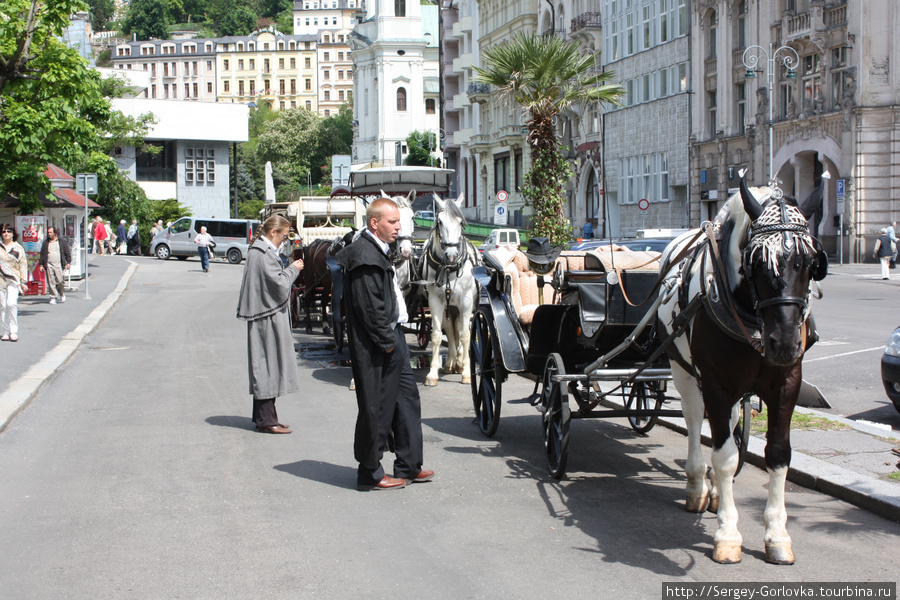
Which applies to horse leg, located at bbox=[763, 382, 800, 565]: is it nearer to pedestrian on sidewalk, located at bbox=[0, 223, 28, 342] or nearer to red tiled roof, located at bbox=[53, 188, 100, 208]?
pedestrian on sidewalk, located at bbox=[0, 223, 28, 342]

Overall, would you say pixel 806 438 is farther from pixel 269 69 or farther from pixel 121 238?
pixel 269 69

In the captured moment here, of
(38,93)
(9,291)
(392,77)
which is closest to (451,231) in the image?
(9,291)

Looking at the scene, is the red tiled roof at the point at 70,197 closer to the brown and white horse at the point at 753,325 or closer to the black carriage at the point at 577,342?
the black carriage at the point at 577,342

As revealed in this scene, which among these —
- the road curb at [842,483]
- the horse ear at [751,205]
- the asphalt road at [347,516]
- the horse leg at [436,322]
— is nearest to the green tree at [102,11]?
the horse leg at [436,322]

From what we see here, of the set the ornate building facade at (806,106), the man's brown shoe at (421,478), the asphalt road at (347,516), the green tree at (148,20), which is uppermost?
the green tree at (148,20)

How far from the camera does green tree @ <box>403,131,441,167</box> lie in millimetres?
97750

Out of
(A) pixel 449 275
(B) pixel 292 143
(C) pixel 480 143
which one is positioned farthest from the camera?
(B) pixel 292 143

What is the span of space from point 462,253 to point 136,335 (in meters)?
9.51

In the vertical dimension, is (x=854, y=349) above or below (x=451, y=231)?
below

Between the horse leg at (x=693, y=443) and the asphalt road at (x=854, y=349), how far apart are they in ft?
12.3

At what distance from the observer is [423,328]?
15.4 meters

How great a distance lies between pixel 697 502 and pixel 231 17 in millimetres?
186878

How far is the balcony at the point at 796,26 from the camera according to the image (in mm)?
39406

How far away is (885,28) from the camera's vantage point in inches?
1422
